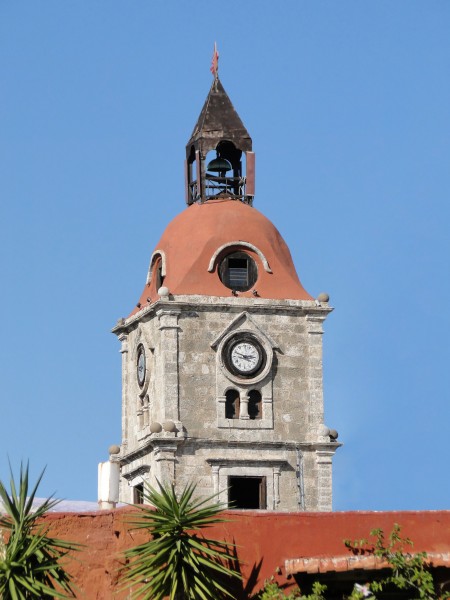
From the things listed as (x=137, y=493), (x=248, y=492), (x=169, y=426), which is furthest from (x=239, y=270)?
(x=137, y=493)

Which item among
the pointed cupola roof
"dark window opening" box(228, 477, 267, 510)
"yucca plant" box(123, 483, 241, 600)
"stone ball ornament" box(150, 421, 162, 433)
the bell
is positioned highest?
the pointed cupola roof

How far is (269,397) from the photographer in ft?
215

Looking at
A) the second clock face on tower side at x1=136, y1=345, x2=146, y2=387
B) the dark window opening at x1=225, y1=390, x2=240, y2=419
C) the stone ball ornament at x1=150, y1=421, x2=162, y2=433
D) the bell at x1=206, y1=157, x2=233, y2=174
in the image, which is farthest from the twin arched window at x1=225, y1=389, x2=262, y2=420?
the bell at x1=206, y1=157, x2=233, y2=174

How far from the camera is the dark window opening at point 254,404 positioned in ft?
215

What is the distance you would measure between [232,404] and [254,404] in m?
0.66

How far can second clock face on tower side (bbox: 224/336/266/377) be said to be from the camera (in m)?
65.4

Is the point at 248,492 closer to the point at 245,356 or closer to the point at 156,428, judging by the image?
the point at 156,428

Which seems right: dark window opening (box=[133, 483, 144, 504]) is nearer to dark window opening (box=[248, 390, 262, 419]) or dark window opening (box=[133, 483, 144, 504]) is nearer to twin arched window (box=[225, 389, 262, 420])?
twin arched window (box=[225, 389, 262, 420])

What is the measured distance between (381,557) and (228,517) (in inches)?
126

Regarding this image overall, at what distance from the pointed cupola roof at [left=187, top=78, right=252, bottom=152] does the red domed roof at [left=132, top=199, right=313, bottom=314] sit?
69.7 inches

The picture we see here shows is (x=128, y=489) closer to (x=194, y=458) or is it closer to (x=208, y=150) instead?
(x=194, y=458)

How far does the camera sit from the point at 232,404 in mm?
65312

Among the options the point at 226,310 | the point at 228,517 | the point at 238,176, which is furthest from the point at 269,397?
the point at 228,517

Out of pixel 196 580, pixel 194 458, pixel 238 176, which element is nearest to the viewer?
pixel 196 580
